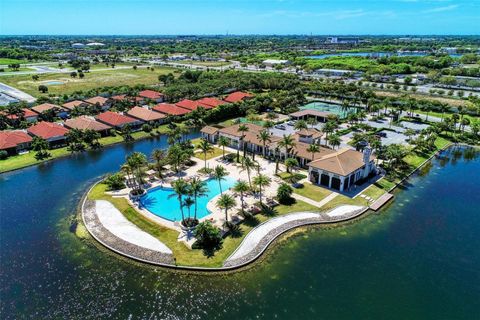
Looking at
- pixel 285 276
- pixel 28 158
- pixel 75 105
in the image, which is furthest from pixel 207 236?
pixel 75 105

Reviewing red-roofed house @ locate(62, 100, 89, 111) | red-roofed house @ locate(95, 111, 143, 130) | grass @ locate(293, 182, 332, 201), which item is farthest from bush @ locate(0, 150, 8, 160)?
grass @ locate(293, 182, 332, 201)

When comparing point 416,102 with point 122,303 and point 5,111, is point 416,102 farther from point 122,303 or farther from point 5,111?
point 5,111

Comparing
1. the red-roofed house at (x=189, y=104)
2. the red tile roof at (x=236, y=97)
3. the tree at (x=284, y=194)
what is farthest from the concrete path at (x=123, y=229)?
the red tile roof at (x=236, y=97)

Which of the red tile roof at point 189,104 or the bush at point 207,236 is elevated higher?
the red tile roof at point 189,104

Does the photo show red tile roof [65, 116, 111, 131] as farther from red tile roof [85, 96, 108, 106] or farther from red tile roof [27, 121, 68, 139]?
red tile roof [85, 96, 108, 106]

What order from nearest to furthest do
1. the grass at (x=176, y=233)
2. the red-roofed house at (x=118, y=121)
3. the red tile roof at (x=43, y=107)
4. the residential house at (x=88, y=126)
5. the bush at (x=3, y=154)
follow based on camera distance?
the grass at (x=176, y=233) → the bush at (x=3, y=154) → the residential house at (x=88, y=126) → the red-roofed house at (x=118, y=121) → the red tile roof at (x=43, y=107)

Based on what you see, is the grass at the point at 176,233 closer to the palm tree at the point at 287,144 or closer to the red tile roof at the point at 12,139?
the palm tree at the point at 287,144

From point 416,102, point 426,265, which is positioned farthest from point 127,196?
point 416,102
